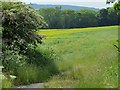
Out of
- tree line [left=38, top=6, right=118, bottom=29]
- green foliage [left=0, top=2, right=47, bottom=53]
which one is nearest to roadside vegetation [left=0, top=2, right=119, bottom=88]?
green foliage [left=0, top=2, right=47, bottom=53]

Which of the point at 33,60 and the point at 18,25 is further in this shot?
the point at 33,60

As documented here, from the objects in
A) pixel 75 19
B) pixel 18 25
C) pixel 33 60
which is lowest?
pixel 75 19

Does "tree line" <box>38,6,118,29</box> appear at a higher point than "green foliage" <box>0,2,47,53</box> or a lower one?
lower

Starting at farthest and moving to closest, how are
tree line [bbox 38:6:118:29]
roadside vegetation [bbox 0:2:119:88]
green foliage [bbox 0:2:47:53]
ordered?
tree line [bbox 38:6:118:29] → green foliage [bbox 0:2:47:53] → roadside vegetation [bbox 0:2:119:88]

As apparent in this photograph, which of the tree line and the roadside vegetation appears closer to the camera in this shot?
the roadside vegetation

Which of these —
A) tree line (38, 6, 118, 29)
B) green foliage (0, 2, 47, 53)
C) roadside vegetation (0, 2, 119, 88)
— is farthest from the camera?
tree line (38, 6, 118, 29)

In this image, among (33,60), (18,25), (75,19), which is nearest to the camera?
(18,25)

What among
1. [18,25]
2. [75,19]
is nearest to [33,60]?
[18,25]

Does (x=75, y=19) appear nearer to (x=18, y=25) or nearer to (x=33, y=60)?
(x=33, y=60)

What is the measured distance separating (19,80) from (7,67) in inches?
23.9

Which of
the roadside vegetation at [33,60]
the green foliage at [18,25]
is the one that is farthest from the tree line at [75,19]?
the green foliage at [18,25]

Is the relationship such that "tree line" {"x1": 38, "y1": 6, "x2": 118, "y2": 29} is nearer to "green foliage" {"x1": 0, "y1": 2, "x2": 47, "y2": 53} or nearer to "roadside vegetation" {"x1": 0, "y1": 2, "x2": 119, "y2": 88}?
"roadside vegetation" {"x1": 0, "y1": 2, "x2": 119, "y2": 88}

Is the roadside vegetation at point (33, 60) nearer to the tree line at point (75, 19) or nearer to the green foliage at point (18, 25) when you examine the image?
the green foliage at point (18, 25)

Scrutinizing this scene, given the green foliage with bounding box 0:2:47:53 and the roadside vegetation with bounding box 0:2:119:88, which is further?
the green foliage with bounding box 0:2:47:53
